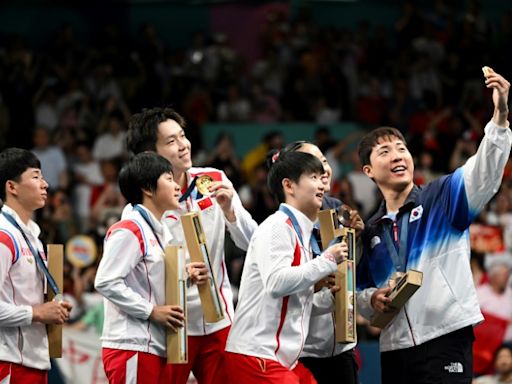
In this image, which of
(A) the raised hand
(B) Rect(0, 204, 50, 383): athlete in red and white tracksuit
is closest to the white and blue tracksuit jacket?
(A) the raised hand

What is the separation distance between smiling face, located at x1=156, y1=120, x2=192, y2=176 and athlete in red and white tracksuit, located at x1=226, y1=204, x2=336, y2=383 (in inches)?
31.0

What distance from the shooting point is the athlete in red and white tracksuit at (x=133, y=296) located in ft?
19.3

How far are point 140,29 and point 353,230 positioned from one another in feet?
36.1

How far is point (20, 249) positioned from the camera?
615 centimetres

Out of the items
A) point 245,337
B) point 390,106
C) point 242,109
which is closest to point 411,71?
point 390,106

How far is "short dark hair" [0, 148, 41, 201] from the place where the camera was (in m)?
6.33

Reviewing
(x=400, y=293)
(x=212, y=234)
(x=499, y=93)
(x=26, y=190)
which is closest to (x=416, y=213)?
(x=400, y=293)

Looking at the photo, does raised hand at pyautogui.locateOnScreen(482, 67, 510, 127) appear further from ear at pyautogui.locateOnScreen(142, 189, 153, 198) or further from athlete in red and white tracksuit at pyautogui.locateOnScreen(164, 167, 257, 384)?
ear at pyautogui.locateOnScreen(142, 189, 153, 198)

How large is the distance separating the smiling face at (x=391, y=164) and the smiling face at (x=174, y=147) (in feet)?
3.46

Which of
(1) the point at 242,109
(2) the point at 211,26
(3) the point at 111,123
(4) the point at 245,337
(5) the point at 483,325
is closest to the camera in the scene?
(4) the point at 245,337

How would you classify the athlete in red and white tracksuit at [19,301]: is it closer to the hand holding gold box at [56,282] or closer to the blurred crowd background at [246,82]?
the hand holding gold box at [56,282]

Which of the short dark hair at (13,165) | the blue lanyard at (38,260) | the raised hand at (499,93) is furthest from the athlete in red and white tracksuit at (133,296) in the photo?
the raised hand at (499,93)

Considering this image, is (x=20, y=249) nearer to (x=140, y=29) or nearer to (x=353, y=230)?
(x=353, y=230)

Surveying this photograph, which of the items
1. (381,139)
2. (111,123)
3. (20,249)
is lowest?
(20,249)
